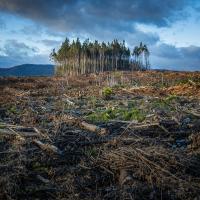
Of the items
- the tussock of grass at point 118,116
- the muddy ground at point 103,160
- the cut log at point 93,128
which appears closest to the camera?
the muddy ground at point 103,160

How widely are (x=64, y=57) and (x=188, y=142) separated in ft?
331

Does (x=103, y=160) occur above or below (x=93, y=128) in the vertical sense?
below

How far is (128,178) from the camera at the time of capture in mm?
6703

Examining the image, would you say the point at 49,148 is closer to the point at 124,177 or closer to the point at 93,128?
the point at 93,128

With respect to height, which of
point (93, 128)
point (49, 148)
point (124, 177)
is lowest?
point (124, 177)

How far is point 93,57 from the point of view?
108 m

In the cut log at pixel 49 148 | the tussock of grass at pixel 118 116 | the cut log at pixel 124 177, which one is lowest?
the cut log at pixel 124 177

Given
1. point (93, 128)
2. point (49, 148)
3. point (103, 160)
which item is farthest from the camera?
point (93, 128)

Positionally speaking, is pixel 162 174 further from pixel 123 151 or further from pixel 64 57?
pixel 64 57

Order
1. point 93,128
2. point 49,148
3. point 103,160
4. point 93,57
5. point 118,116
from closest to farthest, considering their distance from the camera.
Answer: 1. point 103,160
2. point 49,148
3. point 93,128
4. point 118,116
5. point 93,57

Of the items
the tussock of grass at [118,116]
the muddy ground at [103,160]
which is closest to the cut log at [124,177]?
the muddy ground at [103,160]

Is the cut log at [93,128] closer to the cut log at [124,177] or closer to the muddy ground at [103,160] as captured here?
Result: the muddy ground at [103,160]

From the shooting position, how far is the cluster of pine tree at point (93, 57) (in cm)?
10606

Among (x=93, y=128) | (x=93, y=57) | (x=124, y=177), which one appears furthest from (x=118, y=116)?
(x=93, y=57)
